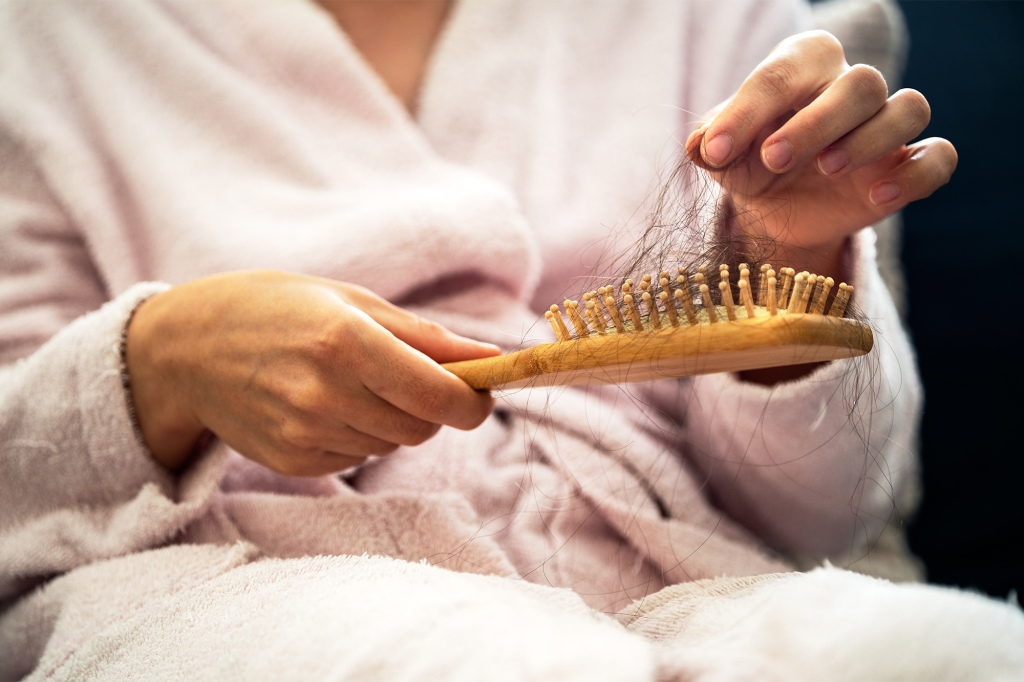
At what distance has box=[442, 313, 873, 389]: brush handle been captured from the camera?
391mm

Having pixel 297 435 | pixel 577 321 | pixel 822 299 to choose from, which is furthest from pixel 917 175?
pixel 297 435

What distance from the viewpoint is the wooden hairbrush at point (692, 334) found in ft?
1.29

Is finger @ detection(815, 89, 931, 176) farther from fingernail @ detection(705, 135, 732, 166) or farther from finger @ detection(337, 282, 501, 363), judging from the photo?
finger @ detection(337, 282, 501, 363)

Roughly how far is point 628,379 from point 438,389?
129 mm

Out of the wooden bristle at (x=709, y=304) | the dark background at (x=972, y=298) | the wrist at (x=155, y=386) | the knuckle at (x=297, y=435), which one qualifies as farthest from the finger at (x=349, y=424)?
the dark background at (x=972, y=298)

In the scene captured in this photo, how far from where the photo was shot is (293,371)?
0.50 m

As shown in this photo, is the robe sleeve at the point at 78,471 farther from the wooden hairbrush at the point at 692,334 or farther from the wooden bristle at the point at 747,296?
the wooden bristle at the point at 747,296

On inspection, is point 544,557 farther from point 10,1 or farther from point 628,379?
point 10,1

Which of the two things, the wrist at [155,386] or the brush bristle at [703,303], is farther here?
the wrist at [155,386]

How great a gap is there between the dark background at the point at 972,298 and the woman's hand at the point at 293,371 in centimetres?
62

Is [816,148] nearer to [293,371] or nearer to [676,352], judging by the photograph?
[676,352]

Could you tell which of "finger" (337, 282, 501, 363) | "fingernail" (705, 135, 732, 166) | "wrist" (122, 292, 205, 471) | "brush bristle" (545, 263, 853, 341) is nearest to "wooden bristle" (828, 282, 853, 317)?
"brush bristle" (545, 263, 853, 341)

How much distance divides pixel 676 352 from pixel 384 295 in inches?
14.3

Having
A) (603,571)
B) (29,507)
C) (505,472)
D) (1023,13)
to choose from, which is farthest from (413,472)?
(1023,13)
